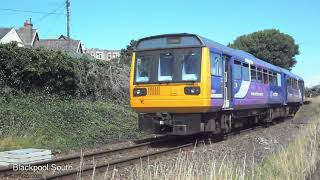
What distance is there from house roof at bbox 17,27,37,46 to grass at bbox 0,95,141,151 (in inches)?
1629

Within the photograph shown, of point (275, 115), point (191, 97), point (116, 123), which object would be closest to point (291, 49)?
point (275, 115)

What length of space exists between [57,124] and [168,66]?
4691 mm

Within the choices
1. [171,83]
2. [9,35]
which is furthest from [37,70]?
[9,35]

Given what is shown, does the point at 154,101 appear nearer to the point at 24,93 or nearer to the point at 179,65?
the point at 179,65

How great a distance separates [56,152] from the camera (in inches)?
554

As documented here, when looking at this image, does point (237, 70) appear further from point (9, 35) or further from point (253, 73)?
point (9, 35)

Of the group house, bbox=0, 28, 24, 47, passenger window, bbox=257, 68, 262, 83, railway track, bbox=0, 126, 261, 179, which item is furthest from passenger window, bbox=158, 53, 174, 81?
house, bbox=0, 28, 24, 47

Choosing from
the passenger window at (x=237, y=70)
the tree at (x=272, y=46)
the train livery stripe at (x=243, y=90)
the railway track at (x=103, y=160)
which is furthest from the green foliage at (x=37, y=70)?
the tree at (x=272, y=46)

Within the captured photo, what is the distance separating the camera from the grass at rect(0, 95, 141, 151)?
49.3 ft

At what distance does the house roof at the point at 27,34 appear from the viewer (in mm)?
60688

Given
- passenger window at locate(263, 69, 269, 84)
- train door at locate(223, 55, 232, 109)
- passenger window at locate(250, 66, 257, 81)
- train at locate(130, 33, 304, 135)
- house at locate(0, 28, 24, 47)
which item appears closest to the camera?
train at locate(130, 33, 304, 135)

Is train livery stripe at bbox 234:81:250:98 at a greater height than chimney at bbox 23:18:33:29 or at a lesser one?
lesser

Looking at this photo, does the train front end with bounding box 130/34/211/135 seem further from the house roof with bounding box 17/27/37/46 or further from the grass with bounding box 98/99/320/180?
the house roof with bounding box 17/27/37/46

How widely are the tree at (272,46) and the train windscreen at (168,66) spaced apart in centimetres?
6038
